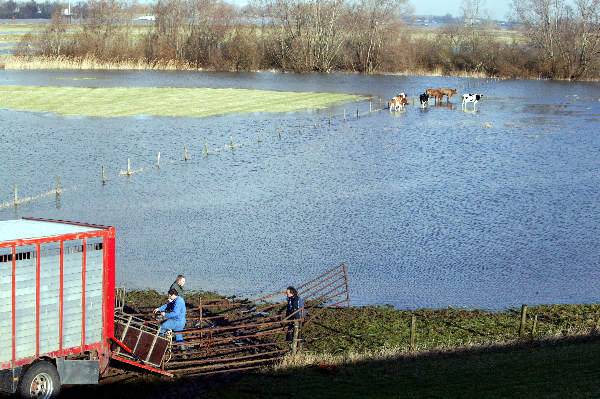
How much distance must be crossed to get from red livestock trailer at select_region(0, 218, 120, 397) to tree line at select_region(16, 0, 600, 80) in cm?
10715

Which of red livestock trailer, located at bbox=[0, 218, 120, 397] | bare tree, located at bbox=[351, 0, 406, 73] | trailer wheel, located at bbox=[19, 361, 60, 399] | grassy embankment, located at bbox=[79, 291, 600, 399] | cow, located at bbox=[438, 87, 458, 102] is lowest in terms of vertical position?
grassy embankment, located at bbox=[79, 291, 600, 399]

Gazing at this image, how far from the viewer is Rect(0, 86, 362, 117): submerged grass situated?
75188mm

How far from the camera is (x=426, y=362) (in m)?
18.3

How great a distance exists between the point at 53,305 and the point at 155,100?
Result: 6939 centimetres

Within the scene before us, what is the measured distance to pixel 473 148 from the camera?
5625 centimetres

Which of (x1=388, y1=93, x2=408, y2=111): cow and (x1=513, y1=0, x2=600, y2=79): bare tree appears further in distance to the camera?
(x1=513, y1=0, x2=600, y2=79): bare tree

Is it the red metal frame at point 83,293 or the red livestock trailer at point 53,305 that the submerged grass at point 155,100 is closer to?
the red metal frame at point 83,293

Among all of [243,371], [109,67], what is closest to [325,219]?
[243,371]

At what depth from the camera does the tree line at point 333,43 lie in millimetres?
117250

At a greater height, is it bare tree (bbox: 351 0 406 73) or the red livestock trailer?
bare tree (bbox: 351 0 406 73)

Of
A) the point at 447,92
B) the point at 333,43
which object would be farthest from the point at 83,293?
the point at 333,43

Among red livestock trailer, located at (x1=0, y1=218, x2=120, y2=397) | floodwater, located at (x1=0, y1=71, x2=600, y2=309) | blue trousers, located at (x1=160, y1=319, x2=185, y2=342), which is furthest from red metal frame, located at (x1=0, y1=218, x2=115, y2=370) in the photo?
floodwater, located at (x1=0, y1=71, x2=600, y2=309)

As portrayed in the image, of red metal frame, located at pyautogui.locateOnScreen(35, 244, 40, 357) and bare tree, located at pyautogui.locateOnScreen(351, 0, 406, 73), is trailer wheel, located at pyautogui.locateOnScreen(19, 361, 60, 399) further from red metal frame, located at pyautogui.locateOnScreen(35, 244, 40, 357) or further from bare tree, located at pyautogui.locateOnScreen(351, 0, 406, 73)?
bare tree, located at pyautogui.locateOnScreen(351, 0, 406, 73)

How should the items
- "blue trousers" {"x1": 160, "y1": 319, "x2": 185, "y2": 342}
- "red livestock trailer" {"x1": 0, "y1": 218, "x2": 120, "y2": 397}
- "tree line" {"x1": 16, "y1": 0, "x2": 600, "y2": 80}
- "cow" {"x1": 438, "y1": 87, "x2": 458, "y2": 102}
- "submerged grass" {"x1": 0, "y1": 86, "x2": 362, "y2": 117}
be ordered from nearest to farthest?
"red livestock trailer" {"x1": 0, "y1": 218, "x2": 120, "y2": 397}
"blue trousers" {"x1": 160, "y1": 319, "x2": 185, "y2": 342}
"submerged grass" {"x1": 0, "y1": 86, "x2": 362, "y2": 117}
"cow" {"x1": 438, "y1": 87, "x2": 458, "y2": 102}
"tree line" {"x1": 16, "y1": 0, "x2": 600, "y2": 80}
